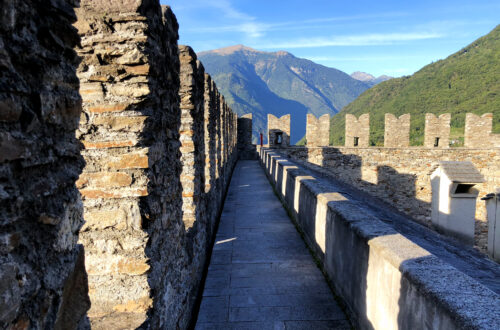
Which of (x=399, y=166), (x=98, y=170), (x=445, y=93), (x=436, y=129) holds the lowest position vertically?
(x=399, y=166)

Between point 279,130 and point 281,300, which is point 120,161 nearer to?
point 281,300

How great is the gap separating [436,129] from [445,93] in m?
28.0

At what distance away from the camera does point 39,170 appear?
1.05 metres

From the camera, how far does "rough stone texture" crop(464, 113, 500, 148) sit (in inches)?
683

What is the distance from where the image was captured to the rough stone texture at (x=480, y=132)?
17.4 metres

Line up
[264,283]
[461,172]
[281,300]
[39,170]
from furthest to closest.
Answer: [461,172]
[264,283]
[281,300]
[39,170]

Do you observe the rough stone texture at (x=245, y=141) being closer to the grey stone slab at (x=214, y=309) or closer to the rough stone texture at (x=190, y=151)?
the rough stone texture at (x=190, y=151)

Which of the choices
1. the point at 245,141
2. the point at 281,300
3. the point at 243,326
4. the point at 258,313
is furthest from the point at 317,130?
the point at 243,326

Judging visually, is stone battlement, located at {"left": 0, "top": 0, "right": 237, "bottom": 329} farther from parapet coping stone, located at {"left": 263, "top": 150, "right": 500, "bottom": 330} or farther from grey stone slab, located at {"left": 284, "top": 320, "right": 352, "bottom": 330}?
parapet coping stone, located at {"left": 263, "top": 150, "right": 500, "bottom": 330}

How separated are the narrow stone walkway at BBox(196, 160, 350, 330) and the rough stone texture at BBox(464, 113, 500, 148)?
1623 cm

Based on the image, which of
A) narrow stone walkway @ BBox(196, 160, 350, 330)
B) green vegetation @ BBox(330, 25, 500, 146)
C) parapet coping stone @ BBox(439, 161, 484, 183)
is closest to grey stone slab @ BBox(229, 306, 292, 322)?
narrow stone walkway @ BBox(196, 160, 350, 330)

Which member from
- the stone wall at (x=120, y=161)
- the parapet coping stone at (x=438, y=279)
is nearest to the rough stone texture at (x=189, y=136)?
the stone wall at (x=120, y=161)

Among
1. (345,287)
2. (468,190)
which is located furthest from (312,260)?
(468,190)

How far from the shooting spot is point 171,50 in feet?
8.85
